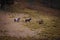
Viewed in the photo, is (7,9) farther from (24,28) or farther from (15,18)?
(24,28)

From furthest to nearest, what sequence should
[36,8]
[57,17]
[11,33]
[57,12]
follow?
[36,8], [57,12], [57,17], [11,33]

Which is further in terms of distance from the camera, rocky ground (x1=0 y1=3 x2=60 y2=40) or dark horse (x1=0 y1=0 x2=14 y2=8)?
dark horse (x1=0 y1=0 x2=14 y2=8)

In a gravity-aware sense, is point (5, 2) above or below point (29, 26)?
above

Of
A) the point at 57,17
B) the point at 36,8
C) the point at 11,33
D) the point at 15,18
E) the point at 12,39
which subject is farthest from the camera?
the point at 36,8

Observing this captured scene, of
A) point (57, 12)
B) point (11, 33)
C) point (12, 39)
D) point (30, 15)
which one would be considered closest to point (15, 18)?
point (30, 15)

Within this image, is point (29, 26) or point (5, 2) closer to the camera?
point (29, 26)

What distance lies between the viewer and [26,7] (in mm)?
8688

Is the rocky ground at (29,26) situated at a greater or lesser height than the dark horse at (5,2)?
lesser

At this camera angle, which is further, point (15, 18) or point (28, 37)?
point (15, 18)

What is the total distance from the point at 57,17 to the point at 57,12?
88cm

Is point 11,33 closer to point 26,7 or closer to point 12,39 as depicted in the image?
point 12,39

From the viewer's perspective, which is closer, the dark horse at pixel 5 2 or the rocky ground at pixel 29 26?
the rocky ground at pixel 29 26

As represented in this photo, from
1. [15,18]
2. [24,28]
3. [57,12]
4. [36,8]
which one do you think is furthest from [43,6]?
[24,28]

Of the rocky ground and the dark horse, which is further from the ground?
the dark horse
